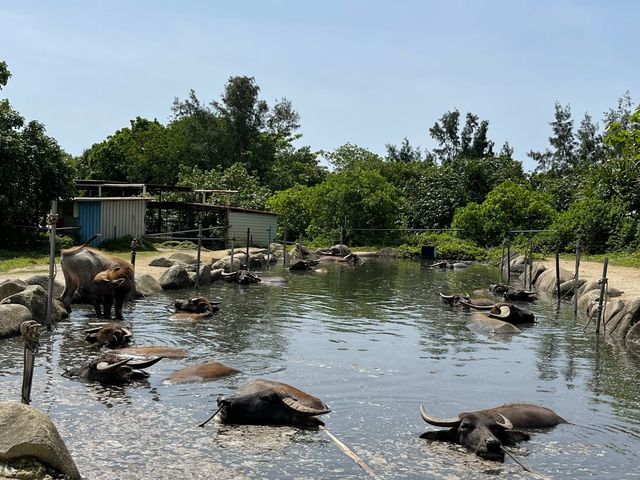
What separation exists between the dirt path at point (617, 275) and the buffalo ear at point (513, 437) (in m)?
10.6

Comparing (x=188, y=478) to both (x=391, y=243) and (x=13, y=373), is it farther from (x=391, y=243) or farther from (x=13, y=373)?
(x=391, y=243)

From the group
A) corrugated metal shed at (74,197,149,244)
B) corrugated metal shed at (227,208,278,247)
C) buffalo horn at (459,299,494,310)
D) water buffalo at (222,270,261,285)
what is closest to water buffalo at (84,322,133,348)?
buffalo horn at (459,299,494,310)

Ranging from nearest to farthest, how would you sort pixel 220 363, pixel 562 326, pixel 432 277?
pixel 220 363
pixel 562 326
pixel 432 277

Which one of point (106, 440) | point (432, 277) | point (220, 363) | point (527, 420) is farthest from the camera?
point (432, 277)

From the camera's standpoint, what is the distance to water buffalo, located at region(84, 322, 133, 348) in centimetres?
1160

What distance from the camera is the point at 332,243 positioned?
41250mm

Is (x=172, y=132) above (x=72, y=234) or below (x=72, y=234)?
above

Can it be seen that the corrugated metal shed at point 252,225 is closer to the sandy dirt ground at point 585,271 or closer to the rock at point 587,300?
the sandy dirt ground at point 585,271

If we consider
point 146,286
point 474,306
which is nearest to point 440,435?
point 474,306

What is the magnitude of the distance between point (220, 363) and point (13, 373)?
278 cm

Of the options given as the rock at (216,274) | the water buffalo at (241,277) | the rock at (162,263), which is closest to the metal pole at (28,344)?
the water buffalo at (241,277)

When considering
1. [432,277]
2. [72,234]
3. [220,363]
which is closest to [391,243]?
[432,277]

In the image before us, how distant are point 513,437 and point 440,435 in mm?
773

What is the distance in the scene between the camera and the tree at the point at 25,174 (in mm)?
25281
